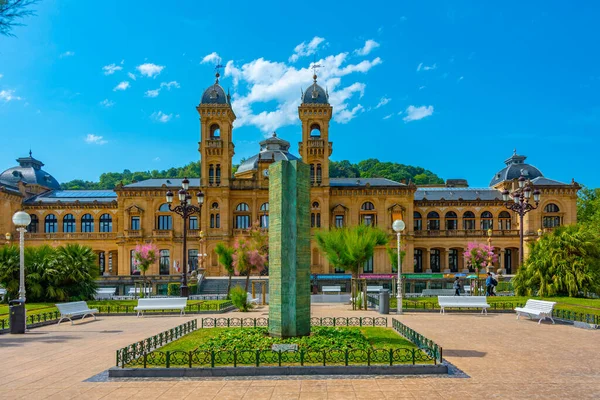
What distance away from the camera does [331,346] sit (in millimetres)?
12773

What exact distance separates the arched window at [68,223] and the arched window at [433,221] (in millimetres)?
44708

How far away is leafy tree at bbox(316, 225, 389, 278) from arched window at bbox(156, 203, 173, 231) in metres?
30.6

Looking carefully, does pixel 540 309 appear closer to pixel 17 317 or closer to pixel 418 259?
pixel 17 317

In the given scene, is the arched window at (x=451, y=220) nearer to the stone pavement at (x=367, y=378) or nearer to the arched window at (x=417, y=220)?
the arched window at (x=417, y=220)

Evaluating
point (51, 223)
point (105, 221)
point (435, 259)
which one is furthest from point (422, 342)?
point (51, 223)

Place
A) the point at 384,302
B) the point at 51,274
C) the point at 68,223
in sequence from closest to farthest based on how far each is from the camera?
the point at 384,302, the point at 51,274, the point at 68,223

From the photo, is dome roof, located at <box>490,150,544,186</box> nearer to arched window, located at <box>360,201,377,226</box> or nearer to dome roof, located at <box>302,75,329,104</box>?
arched window, located at <box>360,201,377,226</box>

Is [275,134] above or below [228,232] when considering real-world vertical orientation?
above

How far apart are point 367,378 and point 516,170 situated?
59.4 metres

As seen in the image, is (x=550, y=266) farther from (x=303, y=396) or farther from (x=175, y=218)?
(x=175, y=218)

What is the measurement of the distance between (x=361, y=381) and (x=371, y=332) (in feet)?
19.0

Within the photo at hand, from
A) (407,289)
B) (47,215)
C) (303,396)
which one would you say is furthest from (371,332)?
(47,215)

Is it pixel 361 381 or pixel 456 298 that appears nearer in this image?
pixel 361 381

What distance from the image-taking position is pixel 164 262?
56.0m
